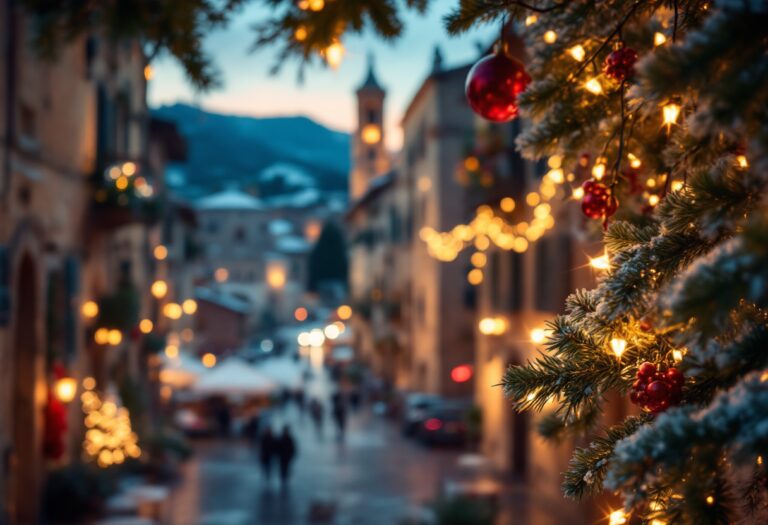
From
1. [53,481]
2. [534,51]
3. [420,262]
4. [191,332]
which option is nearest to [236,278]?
[191,332]

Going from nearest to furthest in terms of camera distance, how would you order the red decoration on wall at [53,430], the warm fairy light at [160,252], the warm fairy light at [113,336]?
1. the red decoration on wall at [53,430]
2. the warm fairy light at [113,336]
3. the warm fairy light at [160,252]

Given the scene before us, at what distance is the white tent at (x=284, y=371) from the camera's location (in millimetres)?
35375

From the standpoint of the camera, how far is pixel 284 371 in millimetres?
36031

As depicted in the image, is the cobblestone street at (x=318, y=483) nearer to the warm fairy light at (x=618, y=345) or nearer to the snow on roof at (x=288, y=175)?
the warm fairy light at (x=618, y=345)

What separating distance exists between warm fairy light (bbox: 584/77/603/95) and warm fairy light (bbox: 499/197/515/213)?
17.8 metres

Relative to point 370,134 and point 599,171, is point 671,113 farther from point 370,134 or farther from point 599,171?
point 370,134

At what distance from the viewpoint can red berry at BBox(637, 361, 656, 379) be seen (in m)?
2.32

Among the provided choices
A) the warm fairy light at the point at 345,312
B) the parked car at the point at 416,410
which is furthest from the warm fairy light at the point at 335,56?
the warm fairy light at the point at 345,312

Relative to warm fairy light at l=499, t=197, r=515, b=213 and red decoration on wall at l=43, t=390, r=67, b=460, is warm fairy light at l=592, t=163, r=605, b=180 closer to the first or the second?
red decoration on wall at l=43, t=390, r=67, b=460

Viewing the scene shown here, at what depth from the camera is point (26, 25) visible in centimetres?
1429

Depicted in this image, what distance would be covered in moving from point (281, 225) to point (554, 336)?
10032 centimetres

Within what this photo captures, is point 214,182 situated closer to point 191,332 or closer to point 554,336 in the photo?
point 191,332

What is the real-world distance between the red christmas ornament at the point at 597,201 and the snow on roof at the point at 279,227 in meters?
98.0

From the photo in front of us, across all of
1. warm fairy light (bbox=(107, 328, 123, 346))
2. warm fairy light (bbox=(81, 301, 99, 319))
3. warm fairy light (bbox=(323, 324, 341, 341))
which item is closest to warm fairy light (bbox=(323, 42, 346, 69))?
warm fairy light (bbox=(81, 301, 99, 319))
